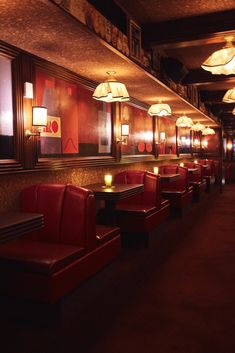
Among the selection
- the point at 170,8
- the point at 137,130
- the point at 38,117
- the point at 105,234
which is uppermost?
the point at 170,8

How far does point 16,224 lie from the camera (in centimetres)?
243

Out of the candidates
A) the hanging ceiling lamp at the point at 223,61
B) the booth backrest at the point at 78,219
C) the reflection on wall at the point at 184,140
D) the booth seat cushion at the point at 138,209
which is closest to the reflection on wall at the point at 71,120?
the booth seat cushion at the point at 138,209

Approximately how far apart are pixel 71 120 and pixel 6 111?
4.67 feet

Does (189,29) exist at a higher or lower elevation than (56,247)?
higher

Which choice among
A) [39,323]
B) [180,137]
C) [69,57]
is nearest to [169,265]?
[39,323]

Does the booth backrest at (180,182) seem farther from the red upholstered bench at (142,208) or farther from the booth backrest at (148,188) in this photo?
the booth backrest at (148,188)

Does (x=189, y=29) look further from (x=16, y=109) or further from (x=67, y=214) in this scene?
(x=67, y=214)

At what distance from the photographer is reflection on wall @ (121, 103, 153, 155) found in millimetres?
6953

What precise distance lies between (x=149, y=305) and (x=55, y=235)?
4.00 ft

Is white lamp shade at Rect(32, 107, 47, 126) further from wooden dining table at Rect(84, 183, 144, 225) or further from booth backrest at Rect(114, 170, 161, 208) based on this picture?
booth backrest at Rect(114, 170, 161, 208)

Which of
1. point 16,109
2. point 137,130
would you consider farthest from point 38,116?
point 137,130

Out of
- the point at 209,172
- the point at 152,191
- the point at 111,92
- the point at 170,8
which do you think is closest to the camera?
the point at 170,8

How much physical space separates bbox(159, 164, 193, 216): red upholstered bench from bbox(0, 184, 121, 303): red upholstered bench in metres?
3.41

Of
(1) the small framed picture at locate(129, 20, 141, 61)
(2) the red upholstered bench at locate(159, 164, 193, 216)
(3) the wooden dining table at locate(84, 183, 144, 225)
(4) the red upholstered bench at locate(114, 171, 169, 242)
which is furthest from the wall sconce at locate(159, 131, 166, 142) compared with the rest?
(3) the wooden dining table at locate(84, 183, 144, 225)
